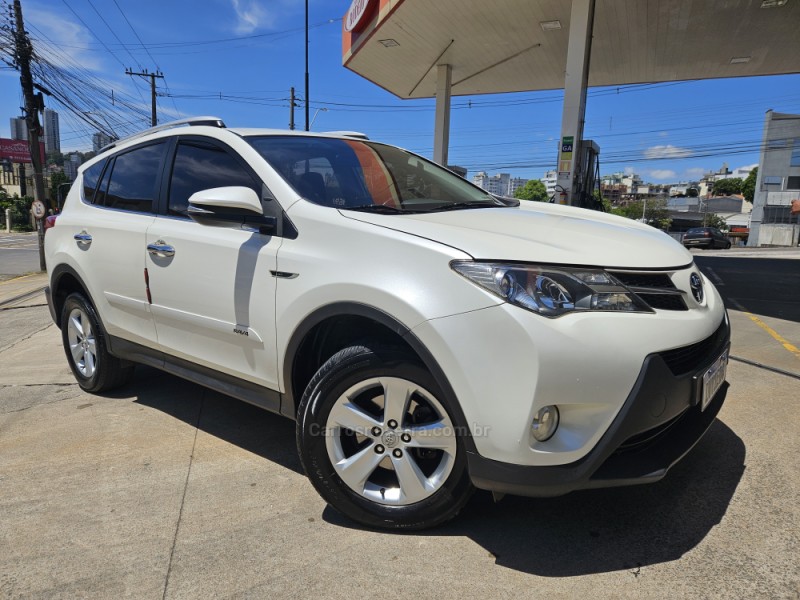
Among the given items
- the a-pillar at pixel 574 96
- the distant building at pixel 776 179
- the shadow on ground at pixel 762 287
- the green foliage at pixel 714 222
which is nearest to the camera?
the shadow on ground at pixel 762 287

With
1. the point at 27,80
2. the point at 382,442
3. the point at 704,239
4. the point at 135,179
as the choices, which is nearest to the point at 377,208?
the point at 382,442

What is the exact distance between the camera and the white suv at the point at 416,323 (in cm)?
193

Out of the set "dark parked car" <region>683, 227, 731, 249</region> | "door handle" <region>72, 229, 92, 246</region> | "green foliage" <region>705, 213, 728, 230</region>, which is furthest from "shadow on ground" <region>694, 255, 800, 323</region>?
"green foliage" <region>705, 213, 728, 230</region>

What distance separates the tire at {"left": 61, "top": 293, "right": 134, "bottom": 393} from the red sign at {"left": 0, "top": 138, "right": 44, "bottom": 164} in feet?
303

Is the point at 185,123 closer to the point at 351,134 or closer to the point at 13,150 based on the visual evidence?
the point at 351,134

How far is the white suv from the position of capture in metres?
1.93

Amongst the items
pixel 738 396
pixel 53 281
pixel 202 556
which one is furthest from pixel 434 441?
pixel 53 281

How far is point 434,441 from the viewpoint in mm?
2152

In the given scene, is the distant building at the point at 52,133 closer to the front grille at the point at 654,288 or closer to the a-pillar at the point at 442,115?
the a-pillar at the point at 442,115

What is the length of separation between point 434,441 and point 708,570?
1.10m

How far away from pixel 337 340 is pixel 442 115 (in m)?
15.0

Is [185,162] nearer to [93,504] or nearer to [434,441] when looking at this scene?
[93,504]

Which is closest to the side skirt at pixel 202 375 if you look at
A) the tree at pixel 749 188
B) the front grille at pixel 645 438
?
the front grille at pixel 645 438

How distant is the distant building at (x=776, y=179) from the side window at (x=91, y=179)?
57769 millimetres
